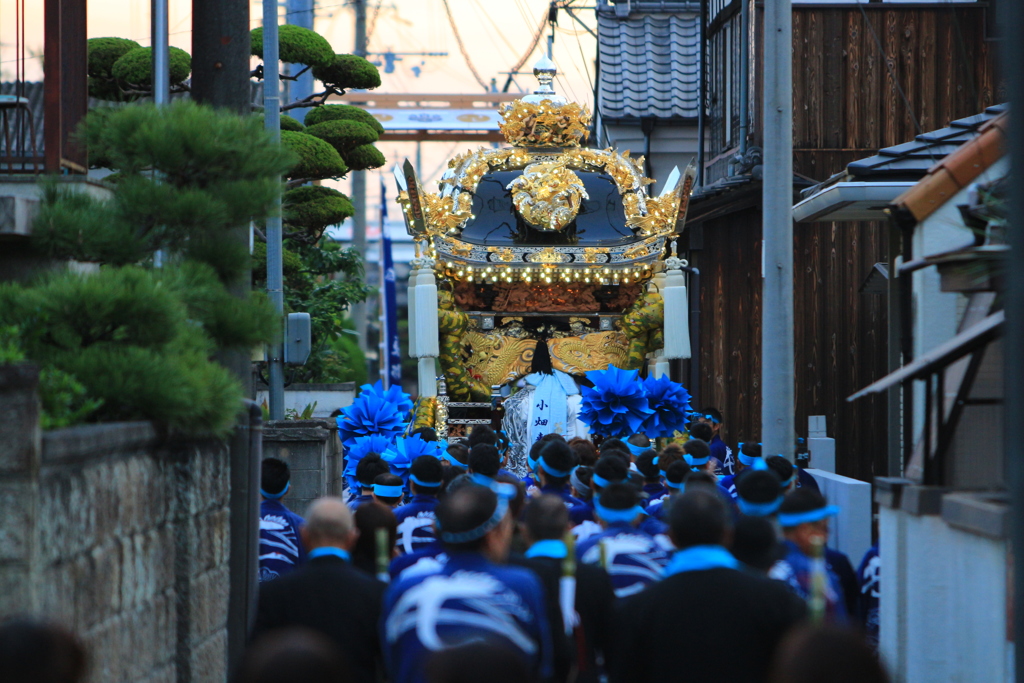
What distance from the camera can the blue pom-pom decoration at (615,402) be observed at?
11.2 meters

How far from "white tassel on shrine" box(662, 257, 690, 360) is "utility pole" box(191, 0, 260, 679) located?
9328 millimetres

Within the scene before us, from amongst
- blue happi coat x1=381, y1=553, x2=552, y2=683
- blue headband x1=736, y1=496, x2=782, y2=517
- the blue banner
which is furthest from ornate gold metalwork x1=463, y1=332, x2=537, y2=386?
blue happi coat x1=381, y1=553, x2=552, y2=683

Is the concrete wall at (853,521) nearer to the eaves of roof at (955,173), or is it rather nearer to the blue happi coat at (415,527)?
the eaves of roof at (955,173)

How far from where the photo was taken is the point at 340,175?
19.4 m

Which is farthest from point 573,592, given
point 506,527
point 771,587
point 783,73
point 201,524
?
point 783,73

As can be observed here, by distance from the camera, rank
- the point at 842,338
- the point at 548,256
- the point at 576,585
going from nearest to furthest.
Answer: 1. the point at 576,585
2. the point at 842,338
3. the point at 548,256

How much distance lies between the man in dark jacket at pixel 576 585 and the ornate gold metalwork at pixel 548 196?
10.9m

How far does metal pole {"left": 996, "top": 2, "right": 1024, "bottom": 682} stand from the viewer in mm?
3586

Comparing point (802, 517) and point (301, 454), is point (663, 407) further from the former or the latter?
point (802, 517)

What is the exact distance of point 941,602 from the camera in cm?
566

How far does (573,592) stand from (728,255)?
43.3 feet

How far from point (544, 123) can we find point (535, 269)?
6.97ft

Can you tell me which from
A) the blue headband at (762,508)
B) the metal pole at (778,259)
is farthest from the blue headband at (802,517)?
the metal pole at (778,259)

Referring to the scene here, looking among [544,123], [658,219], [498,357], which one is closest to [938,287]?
[658,219]
